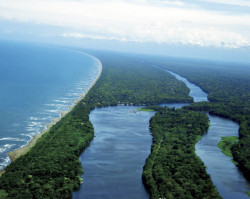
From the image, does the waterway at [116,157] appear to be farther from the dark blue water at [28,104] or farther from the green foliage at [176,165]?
the dark blue water at [28,104]

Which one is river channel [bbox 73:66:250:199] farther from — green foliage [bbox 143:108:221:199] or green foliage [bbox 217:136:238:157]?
green foliage [bbox 143:108:221:199]

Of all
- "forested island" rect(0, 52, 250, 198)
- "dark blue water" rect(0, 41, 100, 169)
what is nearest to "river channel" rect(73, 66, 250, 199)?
"forested island" rect(0, 52, 250, 198)

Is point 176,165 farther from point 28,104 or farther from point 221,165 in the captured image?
point 28,104

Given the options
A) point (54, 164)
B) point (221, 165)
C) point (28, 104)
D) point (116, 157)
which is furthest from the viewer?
point (28, 104)

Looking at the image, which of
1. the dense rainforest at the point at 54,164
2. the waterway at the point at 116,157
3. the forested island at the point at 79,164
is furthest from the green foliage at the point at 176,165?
the dense rainforest at the point at 54,164

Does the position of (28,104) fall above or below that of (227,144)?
below

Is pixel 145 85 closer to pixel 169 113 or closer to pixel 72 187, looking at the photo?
pixel 169 113

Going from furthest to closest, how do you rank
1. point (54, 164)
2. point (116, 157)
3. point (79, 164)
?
1. point (116, 157)
2. point (79, 164)
3. point (54, 164)

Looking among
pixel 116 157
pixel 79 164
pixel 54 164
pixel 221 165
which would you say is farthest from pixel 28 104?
pixel 221 165
